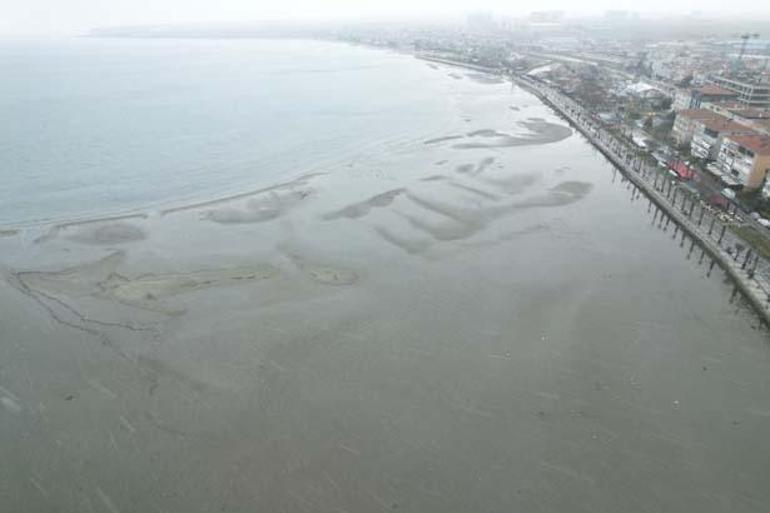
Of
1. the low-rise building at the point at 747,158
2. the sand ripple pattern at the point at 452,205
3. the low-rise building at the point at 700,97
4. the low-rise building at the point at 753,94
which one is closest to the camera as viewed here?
the sand ripple pattern at the point at 452,205

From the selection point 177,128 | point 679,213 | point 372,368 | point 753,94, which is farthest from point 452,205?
point 753,94

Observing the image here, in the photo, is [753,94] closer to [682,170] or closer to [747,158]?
[682,170]

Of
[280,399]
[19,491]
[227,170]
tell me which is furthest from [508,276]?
[227,170]

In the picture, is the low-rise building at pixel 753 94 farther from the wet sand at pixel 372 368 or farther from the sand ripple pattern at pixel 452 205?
the wet sand at pixel 372 368

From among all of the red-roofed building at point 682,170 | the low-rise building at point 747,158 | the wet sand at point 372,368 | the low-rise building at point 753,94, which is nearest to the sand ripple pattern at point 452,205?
the wet sand at point 372,368

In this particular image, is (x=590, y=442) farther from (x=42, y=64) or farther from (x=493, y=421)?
(x=42, y=64)

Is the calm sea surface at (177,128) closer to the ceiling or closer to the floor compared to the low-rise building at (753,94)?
closer to the floor
